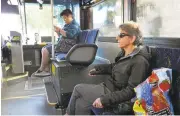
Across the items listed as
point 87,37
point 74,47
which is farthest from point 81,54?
point 87,37

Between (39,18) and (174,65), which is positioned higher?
(39,18)

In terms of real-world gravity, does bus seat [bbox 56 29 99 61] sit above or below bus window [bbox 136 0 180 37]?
Answer: below

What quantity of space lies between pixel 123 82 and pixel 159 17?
1271 millimetres

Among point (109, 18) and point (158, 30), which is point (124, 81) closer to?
point (158, 30)

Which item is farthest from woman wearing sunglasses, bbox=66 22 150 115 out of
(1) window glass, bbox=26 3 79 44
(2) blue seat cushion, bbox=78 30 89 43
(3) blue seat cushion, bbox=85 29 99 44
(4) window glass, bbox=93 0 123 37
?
(1) window glass, bbox=26 3 79 44

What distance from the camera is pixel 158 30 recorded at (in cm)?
258

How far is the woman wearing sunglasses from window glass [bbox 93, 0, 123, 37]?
1.80 meters

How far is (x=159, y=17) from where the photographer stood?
2.55 m

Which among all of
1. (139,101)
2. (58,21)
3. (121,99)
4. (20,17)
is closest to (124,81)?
(121,99)

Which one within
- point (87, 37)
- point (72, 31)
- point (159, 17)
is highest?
point (159, 17)

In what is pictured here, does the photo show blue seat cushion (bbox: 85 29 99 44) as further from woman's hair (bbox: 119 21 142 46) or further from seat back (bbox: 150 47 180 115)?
seat back (bbox: 150 47 180 115)

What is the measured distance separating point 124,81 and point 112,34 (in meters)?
2.53

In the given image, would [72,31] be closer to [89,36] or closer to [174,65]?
[89,36]

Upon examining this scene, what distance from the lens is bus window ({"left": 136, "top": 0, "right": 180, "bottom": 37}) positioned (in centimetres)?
Answer: 224
